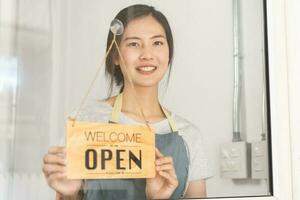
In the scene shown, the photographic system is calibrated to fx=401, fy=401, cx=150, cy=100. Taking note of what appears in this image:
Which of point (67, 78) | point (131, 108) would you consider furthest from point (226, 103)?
point (67, 78)

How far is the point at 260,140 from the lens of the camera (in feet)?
3.15

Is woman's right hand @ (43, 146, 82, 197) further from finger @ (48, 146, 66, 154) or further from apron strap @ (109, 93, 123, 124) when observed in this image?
apron strap @ (109, 93, 123, 124)

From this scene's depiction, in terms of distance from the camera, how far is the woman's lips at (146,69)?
2.88 ft

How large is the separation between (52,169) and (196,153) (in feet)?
1.03

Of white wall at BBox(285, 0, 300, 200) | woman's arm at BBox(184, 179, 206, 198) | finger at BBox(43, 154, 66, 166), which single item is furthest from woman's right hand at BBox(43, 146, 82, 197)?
white wall at BBox(285, 0, 300, 200)

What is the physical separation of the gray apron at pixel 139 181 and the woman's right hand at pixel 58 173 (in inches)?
1.1

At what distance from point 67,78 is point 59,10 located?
5.7 inches

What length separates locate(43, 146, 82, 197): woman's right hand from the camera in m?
0.79

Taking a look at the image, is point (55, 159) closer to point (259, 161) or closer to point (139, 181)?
point (139, 181)

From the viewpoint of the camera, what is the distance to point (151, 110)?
88 cm

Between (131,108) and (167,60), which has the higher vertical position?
(167,60)

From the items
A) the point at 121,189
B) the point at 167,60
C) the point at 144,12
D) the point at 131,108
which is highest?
the point at 144,12

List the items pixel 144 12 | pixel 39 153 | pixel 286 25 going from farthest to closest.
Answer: pixel 286 25
pixel 144 12
pixel 39 153

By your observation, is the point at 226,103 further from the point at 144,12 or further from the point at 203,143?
the point at 144,12
